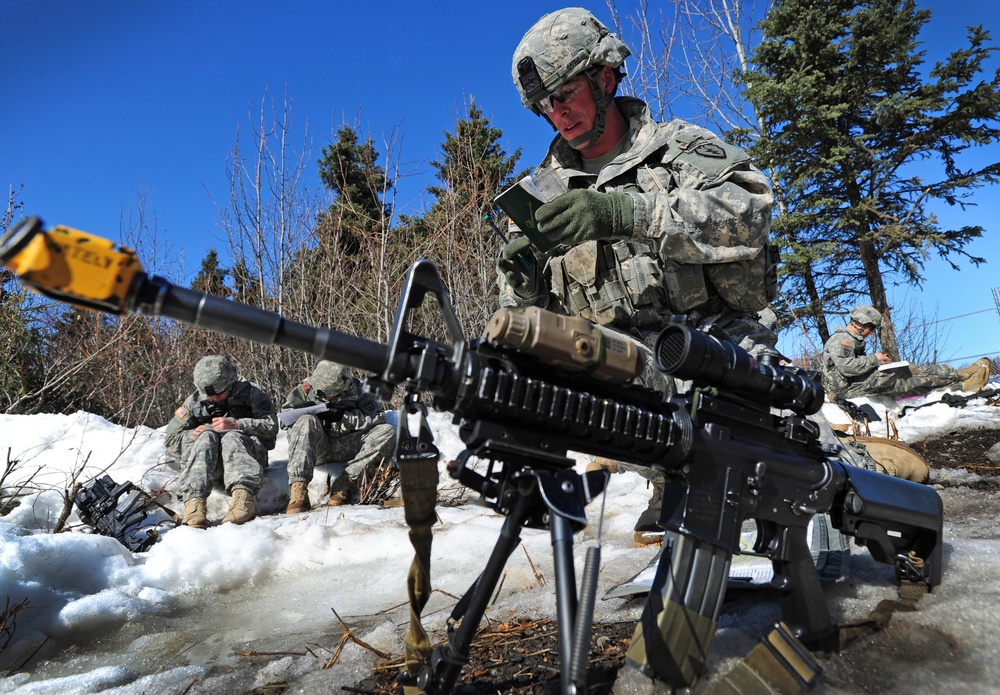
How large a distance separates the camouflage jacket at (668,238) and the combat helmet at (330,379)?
3.01m

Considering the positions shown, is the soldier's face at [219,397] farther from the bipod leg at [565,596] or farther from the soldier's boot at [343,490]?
the bipod leg at [565,596]

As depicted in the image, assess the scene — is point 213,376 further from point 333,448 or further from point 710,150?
point 710,150

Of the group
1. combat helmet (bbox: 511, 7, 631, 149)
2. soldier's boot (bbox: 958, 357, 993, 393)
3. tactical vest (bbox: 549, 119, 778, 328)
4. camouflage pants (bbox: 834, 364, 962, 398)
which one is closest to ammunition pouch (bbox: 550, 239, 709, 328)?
tactical vest (bbox: 549, 119, 778, 328)

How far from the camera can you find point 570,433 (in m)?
1.77

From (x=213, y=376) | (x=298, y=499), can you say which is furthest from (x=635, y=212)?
(x=213, y=376)

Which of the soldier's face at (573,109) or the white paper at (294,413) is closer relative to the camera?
the soldier's face at (573,109)

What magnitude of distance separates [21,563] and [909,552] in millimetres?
3769

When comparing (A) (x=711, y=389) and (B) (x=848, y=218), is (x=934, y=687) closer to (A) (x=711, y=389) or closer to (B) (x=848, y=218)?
(A) (x=711, y=389)

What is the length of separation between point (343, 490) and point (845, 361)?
331 inches

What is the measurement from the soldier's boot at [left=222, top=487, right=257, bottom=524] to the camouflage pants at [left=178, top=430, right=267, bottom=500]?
0.05 meters

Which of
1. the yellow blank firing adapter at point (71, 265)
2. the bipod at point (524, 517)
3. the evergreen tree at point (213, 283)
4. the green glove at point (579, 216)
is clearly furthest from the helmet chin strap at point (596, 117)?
the evergreen tree at point (213, 283)

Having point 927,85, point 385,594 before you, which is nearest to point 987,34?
point 927,85

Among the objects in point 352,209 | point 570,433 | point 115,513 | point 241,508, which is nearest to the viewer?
point 570,433

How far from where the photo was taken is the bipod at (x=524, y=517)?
5.26 feet
